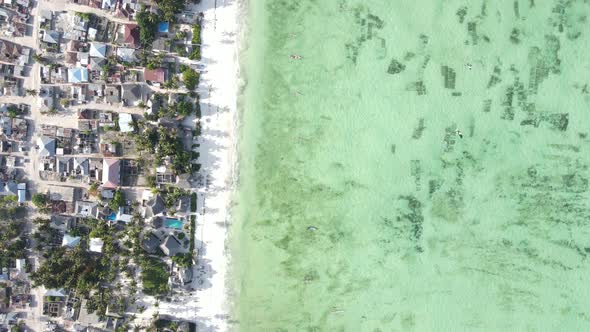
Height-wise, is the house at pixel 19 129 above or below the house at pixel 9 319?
above

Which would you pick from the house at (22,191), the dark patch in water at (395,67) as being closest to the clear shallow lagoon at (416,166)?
the dark patch in water at (395,67)

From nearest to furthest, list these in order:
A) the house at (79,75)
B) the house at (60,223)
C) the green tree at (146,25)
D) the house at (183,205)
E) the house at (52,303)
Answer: the green tree at (146,25), the house at (79,75), the house at (183,205), the house at (60,223), the house at (52,303)

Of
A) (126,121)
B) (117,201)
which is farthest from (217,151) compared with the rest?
(117,201)

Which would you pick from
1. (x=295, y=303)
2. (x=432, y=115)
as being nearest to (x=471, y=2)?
(x=432, y=115)

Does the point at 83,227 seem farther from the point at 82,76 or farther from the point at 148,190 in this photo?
the point at 82,76

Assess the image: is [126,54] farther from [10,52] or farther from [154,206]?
[154,206]

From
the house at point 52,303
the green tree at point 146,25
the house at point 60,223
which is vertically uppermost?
the green tree at point 146,25

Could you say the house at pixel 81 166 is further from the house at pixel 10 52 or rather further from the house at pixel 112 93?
the house at pixel 10 52
